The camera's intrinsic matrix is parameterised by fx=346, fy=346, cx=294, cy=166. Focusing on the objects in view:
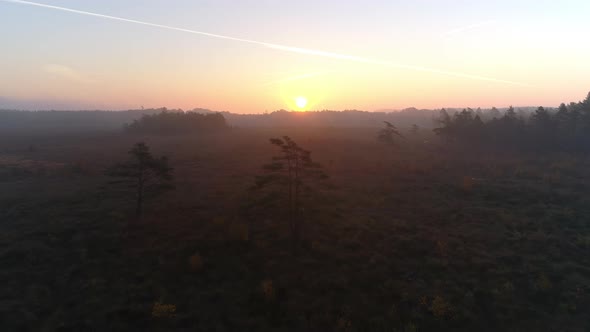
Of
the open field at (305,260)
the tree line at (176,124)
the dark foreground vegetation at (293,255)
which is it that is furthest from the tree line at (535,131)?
the tree line at (176,124)

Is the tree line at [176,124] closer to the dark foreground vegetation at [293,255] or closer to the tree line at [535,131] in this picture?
the dark foreground vegetation at [293,255]

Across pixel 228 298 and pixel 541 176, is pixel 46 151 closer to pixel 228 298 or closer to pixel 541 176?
pixel 228 298

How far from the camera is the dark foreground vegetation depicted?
1466 centimetres

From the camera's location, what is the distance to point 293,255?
20.4m

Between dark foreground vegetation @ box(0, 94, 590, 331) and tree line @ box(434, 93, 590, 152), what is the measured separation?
102 ft

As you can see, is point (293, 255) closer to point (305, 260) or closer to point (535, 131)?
point (305, 260)

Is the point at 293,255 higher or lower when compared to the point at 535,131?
lower

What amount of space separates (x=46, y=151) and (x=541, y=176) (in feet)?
262

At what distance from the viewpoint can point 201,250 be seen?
20906 millimetres

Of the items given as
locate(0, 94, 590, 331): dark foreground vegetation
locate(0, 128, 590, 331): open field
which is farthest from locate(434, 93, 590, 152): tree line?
locate(0, 128, 590, 331): open field

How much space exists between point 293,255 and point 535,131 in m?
66.3

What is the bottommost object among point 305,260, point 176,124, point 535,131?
point 305,260

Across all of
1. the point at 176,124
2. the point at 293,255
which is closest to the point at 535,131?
the point at 293,255

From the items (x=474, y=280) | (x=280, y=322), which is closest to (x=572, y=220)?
(x=474, y=280)
